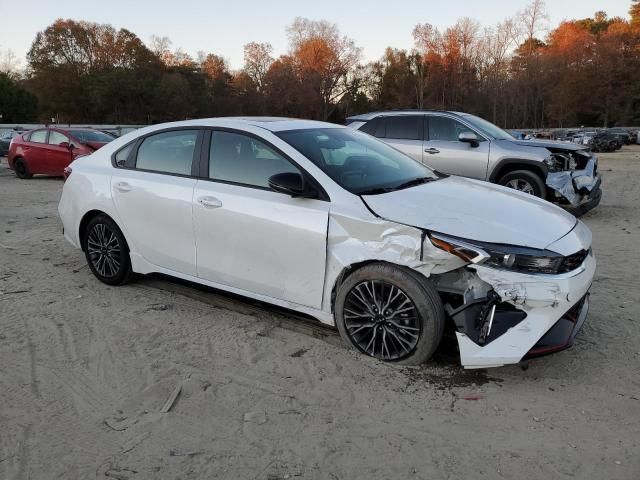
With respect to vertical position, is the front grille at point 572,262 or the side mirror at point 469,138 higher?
the side mirror at point 469,138

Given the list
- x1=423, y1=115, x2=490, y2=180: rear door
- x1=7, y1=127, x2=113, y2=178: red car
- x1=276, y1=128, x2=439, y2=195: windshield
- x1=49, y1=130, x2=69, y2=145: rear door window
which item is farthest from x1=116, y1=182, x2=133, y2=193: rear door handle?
x1=49, y1=130, x2=69, y2=145: rear door window

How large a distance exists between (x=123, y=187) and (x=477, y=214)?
3.09 m

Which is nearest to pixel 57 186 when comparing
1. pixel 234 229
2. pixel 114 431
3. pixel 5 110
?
pixel 234 229

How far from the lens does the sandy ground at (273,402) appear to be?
8.67 feet

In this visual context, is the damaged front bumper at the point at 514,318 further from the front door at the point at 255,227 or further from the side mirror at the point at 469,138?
the side mirror at the point at 469,138

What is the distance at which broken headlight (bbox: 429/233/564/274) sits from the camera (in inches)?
127

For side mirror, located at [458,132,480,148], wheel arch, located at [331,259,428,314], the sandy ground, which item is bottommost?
the sandy ground

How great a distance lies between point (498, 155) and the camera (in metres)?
9.12

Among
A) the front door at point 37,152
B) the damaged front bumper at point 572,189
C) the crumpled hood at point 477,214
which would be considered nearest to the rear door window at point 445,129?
the damaged front bumper at point 572,189

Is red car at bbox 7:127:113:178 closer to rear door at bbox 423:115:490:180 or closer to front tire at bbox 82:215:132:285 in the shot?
rear door at bbox 423:115:490:180

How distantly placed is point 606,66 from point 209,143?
63.6m

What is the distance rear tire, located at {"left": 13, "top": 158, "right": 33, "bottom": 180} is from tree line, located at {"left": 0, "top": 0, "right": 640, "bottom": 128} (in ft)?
136

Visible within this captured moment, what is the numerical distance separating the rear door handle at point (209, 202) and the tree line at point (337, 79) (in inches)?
2193

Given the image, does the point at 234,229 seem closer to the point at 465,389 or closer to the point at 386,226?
the point at 386,226
